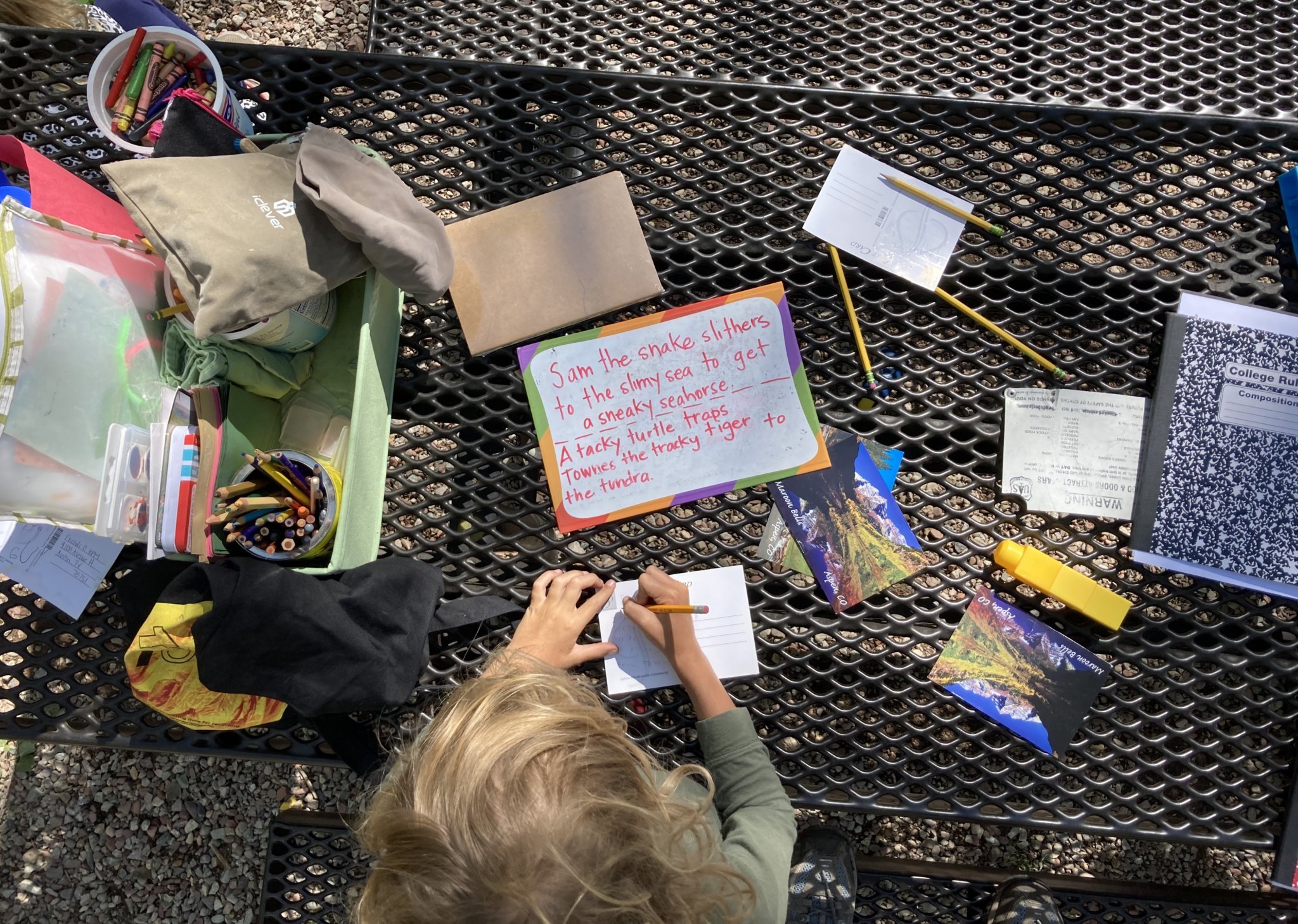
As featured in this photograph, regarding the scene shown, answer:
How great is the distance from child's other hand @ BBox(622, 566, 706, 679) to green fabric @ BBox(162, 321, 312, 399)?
0.58 metres

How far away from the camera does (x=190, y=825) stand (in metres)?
1.65

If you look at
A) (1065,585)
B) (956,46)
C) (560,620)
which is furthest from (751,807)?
(956,46)

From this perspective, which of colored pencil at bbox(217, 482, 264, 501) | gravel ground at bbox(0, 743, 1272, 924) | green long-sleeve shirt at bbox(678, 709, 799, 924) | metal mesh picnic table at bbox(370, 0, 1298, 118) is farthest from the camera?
gravel ground at bbox(0, 743, 1272, 924)

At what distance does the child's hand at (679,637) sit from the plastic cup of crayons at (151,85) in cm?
83

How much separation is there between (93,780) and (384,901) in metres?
1.33

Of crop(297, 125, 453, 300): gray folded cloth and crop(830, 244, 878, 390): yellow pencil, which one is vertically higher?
crop(297, 125, 453, 300): gray folded cloth

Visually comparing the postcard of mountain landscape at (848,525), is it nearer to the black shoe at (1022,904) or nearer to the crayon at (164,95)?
the black shoe at (1022,904)

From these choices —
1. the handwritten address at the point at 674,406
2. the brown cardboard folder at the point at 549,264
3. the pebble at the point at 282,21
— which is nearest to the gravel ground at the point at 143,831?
the handwritten address at the point at 674,406

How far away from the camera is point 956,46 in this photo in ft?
3.67

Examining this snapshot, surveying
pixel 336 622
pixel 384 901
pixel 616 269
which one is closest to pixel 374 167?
pixel 616 269

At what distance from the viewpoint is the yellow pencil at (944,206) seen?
1030mm

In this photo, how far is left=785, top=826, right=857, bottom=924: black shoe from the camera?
4.09 feet

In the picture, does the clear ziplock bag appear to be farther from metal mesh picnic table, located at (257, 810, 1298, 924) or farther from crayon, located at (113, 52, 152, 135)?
metal mesh picnic table, located at (257, 810, 1298, 924)

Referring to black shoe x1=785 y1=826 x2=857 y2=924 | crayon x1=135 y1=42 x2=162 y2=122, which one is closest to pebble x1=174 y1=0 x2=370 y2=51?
crayon x1=135 y1=42 x2=162 y2=122
